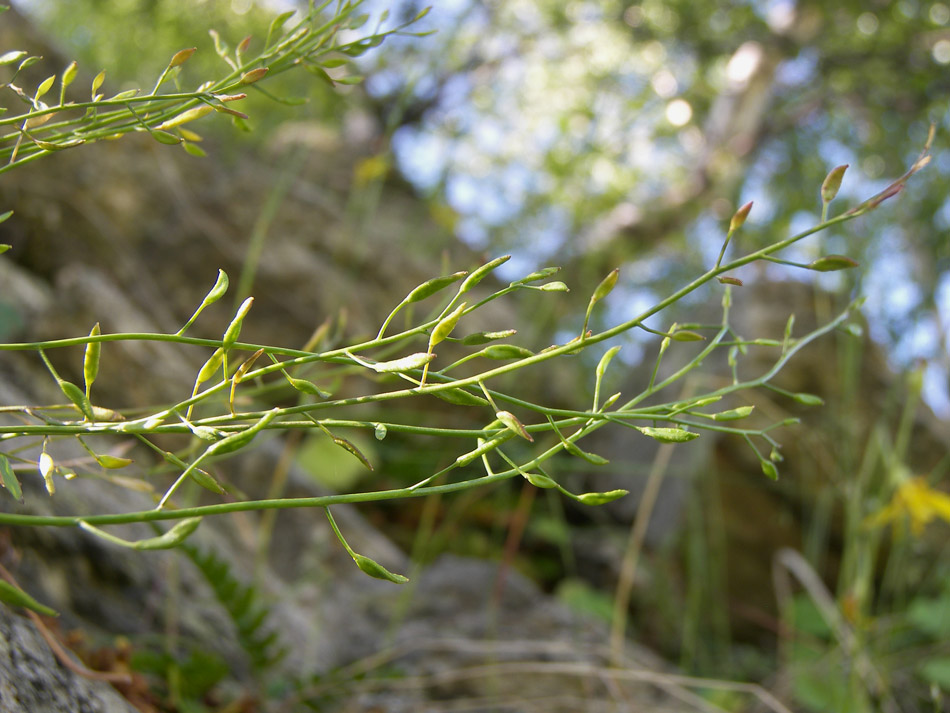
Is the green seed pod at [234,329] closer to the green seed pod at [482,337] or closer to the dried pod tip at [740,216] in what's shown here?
the green seed pod at [482,337]

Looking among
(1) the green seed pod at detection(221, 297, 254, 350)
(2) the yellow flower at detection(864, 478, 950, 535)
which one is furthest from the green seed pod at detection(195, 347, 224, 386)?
(2) the yellow flower at detection(864, 478, 950, 535)

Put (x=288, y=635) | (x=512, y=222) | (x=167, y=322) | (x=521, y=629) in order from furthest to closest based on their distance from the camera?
1. (x=512, y=222)
2. (x=167, y=322)
3. (x=521, y=629)
4. (x=288, y=635)

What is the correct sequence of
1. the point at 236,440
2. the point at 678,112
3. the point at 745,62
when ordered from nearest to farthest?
1. the point at 236,440
2. the point at 745,62
3. the point at 678,112

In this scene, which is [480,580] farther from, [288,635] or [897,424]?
[897,424]

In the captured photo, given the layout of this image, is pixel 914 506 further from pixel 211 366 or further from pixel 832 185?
pixel 211 366

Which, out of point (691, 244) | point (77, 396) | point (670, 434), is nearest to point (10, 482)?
point (77, 396)

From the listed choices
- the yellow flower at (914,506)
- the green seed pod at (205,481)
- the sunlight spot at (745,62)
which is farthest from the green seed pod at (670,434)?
the sunlight spot at (745,62)

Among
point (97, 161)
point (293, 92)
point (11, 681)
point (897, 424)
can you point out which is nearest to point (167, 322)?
point (97, 161)

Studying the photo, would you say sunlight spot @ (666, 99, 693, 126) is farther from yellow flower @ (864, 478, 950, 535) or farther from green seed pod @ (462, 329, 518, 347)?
green seed pod @ (462, 329, 518, 347)
